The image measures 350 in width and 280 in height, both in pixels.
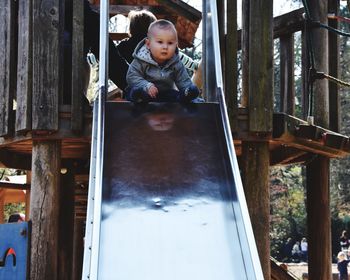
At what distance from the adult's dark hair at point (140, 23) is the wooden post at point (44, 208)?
1765 millimetres

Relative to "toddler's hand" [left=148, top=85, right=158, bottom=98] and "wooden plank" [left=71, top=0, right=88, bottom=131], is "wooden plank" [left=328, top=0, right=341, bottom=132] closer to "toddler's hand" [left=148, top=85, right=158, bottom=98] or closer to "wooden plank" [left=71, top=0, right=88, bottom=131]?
"toddler's hand" [left=148, top=85, right=158, bottom=98]

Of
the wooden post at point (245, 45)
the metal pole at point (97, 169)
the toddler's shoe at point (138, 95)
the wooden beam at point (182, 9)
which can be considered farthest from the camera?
the wooden beam at point (182, 9)

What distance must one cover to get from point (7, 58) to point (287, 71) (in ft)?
9.30

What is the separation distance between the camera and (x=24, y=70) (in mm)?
5883

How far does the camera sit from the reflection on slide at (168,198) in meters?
4.20

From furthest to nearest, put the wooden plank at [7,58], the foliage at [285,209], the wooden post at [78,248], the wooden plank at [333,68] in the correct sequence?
1. the foliage at [285,209]
2. the wooden post at [78,248]
3. the wooden plank at [333,68]
4. the wooden plank at [7,58]

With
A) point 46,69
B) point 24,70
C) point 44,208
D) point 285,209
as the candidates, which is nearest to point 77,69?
point 46,69

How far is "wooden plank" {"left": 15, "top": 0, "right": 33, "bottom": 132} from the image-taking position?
18.9ft

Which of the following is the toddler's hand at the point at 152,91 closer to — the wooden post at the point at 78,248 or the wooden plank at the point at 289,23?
the wooden plank at the point at 289,23

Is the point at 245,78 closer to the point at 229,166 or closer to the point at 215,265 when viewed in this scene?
the point at 229,166

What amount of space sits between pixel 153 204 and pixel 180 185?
272mm

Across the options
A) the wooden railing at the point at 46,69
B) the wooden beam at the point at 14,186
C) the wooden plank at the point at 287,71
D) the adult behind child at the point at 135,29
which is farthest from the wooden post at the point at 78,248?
the wooden railing at the point at 46,69

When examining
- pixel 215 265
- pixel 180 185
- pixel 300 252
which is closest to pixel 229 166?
pixel 180 185

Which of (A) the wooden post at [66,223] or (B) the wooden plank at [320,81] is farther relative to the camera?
(A) the wooden post at [66,223]
